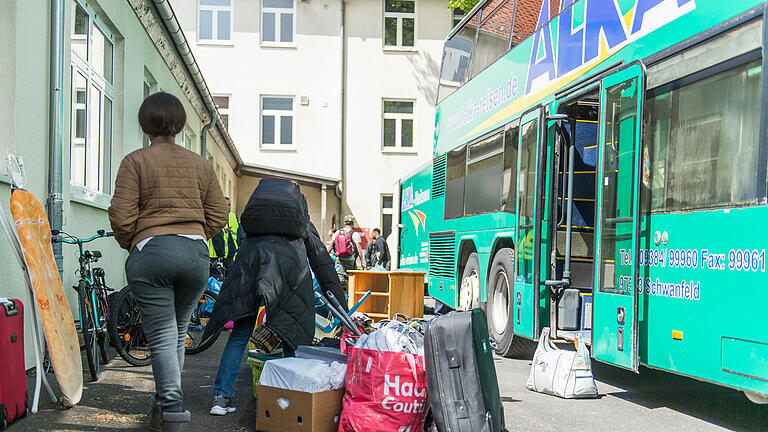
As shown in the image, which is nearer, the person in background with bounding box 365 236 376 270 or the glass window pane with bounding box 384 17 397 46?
the person in background with bounding box 365 236 376 270

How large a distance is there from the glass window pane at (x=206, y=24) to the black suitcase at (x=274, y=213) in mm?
25005

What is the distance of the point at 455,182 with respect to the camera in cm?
1226

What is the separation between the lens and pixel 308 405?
489 centimetres

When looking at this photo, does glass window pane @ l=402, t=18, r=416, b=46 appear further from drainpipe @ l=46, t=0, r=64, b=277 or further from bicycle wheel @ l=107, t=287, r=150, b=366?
bicycle wheel @ l=107, t=287, r=150, b=366

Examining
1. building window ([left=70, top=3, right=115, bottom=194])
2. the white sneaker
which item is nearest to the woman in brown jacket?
the white sneaker

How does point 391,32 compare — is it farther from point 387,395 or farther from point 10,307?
point 387,395

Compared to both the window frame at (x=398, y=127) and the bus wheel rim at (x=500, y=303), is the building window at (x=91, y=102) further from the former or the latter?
the window frame at (x=398, y=127)

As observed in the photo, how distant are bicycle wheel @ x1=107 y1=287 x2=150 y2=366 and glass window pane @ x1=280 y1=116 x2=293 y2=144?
22546mm

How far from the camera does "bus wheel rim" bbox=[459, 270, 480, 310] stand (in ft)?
35.5

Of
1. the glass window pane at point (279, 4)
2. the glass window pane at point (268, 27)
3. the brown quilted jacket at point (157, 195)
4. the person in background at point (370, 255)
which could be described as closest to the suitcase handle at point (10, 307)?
the brown quilted jacket at point (157, 195)

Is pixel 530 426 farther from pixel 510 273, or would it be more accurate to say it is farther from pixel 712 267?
pixel 510 273

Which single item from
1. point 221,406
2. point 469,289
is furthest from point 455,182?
point 221,406

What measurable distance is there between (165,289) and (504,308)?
18.8 feet

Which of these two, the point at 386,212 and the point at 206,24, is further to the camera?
the point at 386,212
